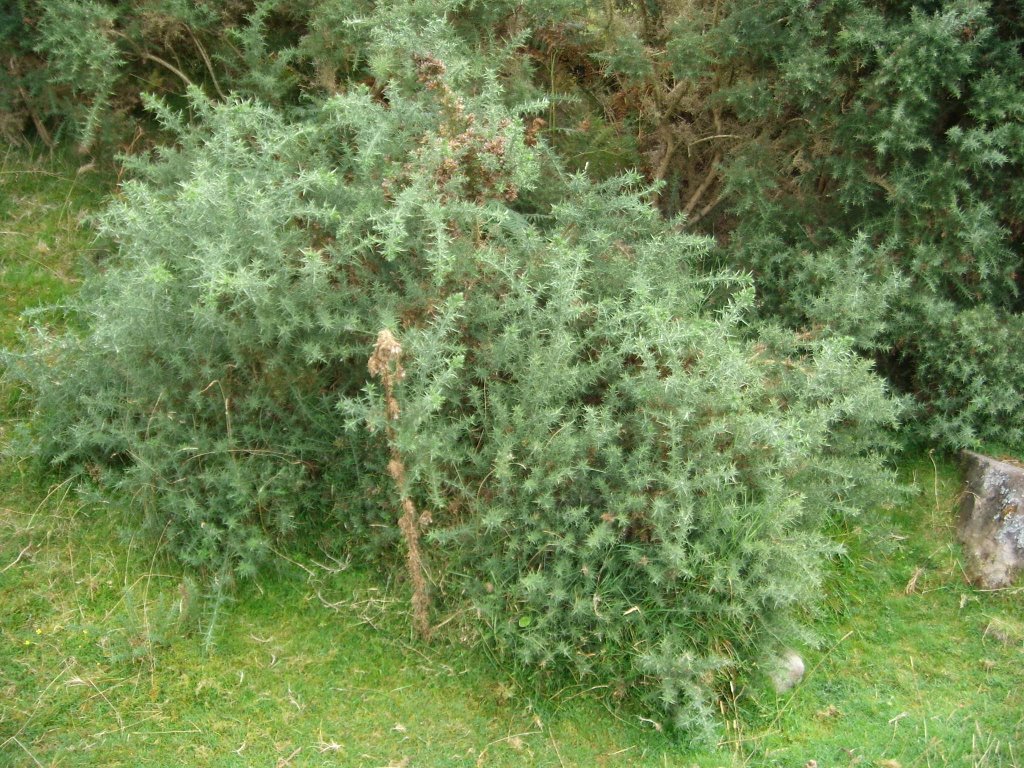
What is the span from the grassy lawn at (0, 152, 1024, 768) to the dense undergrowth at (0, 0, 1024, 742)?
14cm

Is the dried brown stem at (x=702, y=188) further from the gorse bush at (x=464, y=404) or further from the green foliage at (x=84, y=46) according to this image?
the green foliage at (x=84, y=46)

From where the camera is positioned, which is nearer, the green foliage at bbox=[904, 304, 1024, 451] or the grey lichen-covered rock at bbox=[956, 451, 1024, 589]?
the grey lichen-covered rock at bbox=[956, 451, 1024, 589]

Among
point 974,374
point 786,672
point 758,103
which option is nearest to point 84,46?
point 758,103

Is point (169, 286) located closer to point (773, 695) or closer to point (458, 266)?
point (458, 266)

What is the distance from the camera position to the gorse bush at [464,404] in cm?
361

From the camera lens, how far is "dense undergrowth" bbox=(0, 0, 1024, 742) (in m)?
3.65

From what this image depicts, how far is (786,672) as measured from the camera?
377 cm

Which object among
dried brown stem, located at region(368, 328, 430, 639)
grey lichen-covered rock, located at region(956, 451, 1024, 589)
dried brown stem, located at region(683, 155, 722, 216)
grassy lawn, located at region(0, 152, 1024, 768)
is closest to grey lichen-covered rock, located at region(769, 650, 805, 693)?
grassy lawn, located at region(0, 152, 1024, 768)

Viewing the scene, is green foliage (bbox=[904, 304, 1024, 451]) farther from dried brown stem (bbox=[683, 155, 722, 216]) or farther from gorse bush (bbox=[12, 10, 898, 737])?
dried brown stem (bbox=[683, 155, 722, 216])

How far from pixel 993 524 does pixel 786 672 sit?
147cm

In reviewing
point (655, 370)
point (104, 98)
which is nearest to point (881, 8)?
point (655, 370)

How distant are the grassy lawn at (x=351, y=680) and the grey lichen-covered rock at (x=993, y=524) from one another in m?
0.12

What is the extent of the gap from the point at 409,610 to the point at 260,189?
77.0 inches

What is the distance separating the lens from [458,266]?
13.0 feet
